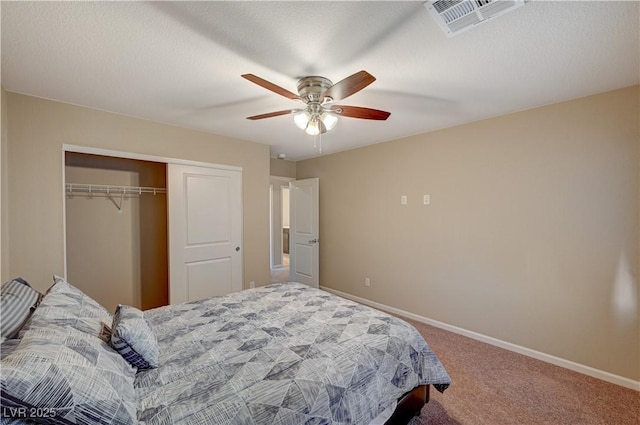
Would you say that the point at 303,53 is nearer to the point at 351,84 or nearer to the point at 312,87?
the point at 312,87

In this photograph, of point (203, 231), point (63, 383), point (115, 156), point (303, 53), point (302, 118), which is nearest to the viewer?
point (63, 383)

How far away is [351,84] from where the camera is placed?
5.10 ft

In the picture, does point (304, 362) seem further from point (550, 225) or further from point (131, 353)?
point (550, 225)

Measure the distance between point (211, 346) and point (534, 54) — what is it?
8.75 ft

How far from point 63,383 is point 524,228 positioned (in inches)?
133

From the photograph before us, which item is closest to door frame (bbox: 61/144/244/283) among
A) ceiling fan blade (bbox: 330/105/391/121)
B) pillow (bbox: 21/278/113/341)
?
pillow (bbox: 21/278/113/341)

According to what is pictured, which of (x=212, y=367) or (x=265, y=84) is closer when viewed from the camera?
(x=212, y=367)

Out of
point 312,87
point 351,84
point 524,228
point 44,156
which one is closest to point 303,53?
point 312,87

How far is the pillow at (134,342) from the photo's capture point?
129 cm

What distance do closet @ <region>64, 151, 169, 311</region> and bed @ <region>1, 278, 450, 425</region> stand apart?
177 centimetres

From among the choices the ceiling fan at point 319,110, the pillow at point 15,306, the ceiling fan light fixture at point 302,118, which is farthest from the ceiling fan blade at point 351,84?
the pillow at point 15,306

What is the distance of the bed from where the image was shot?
0.89 m

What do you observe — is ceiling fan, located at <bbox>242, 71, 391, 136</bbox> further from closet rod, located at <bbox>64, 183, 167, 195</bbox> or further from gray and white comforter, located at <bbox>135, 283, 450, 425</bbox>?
closet rod, located at <bbox>64, 183, 167, 195</bbox>

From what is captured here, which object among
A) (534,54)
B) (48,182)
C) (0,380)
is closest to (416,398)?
(0,380)
